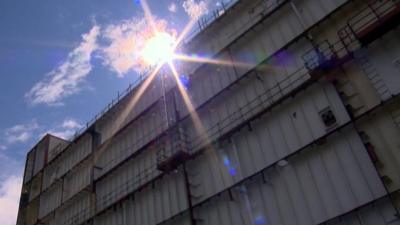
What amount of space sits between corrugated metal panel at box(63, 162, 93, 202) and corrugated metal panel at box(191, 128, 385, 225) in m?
15.1

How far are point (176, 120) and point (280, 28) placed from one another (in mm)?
8678

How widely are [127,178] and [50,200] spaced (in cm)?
1172

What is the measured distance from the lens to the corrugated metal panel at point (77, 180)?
30.6m

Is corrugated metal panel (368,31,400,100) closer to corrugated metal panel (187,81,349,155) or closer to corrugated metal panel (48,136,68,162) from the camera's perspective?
corrugated metal panel (187,81,349,155)

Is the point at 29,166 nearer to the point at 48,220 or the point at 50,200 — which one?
the point at 50,200

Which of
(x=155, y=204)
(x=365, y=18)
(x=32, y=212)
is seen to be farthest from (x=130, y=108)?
(x=365, y=18)

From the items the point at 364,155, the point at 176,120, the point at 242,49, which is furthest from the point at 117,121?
the point at 364,155

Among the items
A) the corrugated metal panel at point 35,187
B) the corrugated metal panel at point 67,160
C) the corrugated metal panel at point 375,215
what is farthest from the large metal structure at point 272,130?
the corrugated metal panel at point 35,187

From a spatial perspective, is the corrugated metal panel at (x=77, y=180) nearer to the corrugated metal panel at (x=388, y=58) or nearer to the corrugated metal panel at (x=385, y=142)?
the corrugated metal panel at (x=385, y=142)

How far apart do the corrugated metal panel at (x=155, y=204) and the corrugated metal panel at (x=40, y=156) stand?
15.2m

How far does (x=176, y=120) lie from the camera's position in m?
24.1

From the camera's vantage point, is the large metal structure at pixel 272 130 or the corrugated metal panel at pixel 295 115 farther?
the corrugated metal panel at pixel 295 115

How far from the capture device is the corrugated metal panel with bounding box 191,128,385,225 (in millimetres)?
15117

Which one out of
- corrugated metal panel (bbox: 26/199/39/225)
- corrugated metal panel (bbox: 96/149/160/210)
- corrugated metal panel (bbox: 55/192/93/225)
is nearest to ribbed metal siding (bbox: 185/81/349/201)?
corrugated metal panel (bbox: 96/149/160/210)
